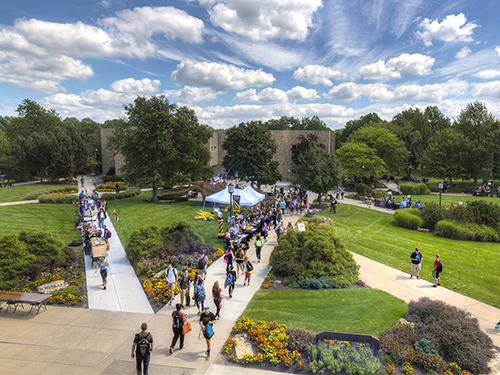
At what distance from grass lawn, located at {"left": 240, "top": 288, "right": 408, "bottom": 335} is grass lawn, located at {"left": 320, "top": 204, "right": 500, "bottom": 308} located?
380cm

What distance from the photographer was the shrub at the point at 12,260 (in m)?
11.6

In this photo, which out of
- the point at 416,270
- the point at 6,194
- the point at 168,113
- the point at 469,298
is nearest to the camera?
the point at 469,298

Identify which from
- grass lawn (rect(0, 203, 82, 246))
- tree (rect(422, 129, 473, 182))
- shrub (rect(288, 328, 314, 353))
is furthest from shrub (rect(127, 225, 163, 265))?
tree (rect(422, 129, 473, 182))

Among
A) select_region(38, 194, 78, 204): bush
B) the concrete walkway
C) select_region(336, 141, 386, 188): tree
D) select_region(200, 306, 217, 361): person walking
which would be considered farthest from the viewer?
select_region(336, 141, 386, 188): tree

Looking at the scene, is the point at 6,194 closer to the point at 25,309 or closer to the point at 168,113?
the point at 168,113

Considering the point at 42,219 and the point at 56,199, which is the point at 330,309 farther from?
the point at 56,199

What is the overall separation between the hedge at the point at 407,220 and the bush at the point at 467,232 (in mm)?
1880

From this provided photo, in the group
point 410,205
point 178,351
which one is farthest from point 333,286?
point 410,205

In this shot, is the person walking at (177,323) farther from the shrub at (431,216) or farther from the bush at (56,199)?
the bush at (56,199)

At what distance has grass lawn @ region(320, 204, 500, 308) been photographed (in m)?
12.2

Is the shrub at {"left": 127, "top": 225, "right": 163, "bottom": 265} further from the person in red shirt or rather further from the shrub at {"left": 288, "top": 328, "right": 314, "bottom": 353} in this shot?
the person in red shirt

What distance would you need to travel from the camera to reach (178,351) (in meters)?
7.75

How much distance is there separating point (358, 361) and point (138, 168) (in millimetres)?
31630

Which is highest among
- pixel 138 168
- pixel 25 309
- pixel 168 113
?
pixel 168 113
